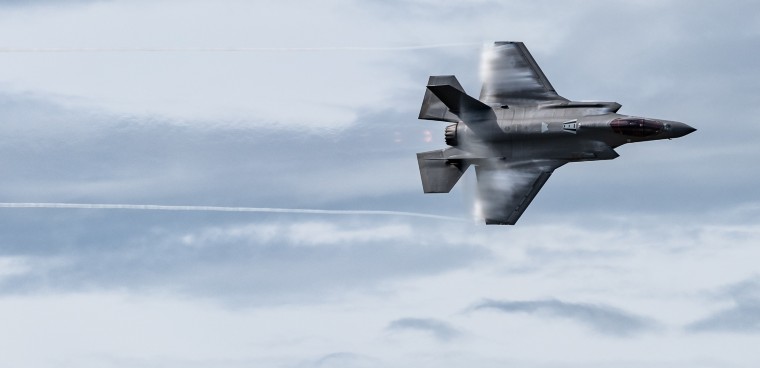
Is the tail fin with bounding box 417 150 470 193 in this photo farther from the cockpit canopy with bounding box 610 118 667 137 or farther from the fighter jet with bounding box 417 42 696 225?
the cockpit canopy with bounding box 610 118 667 137

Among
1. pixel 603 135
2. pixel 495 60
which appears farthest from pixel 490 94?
pixel 603 135

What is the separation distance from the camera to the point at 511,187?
65688 millimetres

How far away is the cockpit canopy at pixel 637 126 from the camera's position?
63031 mm

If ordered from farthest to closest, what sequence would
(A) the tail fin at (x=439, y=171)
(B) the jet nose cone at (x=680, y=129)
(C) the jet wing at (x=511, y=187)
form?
(A) the tail fin at (x=439, y=171) → (C) the jet wing at (x=511, y=187) → (B) the jet nose cone at (x=680, y=129)

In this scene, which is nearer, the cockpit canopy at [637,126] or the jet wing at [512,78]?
the cockpit canopy at [637,126]

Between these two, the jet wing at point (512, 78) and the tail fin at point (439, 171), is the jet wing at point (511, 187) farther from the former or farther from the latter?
the jet wing at point (512, 78)

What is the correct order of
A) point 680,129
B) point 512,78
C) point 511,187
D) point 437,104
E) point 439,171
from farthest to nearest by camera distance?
1. point 437,104
2. point 512,78
3. point 439,171
4. point 511,187
5. point 680,129

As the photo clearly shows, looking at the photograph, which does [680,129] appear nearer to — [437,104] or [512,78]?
[512,78]

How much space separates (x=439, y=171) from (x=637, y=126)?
882 cm

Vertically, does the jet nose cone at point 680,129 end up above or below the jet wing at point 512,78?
below

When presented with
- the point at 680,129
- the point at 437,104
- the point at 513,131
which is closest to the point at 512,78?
the point at 513,131

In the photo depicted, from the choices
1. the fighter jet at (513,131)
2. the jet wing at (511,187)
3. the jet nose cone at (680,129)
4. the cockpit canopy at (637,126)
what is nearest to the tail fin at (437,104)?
the fighter jet at (513,131)

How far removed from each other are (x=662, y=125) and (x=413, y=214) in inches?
434

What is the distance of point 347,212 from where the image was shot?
66.1 meters
